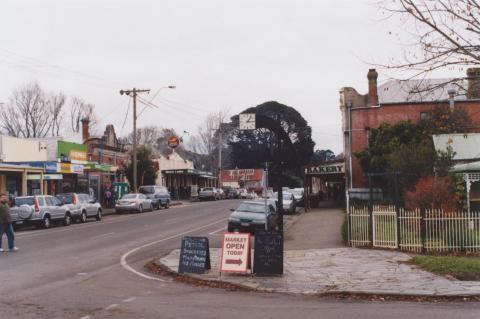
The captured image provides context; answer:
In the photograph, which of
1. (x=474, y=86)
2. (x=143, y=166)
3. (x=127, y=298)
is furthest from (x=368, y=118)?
(x=127, y=298)

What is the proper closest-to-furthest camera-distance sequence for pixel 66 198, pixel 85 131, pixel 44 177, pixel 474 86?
pixel 474 86 → pixel 66 198 → pixel 44 177 → pixel 85 131

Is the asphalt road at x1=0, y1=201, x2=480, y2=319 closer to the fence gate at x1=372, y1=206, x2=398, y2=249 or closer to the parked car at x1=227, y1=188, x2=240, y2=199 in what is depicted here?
the fence gate at x1=372, y1=206, x2=398, y2=249

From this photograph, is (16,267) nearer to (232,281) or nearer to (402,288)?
(232,281)

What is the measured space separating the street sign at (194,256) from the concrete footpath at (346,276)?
284 millimetres

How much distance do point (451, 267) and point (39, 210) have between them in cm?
2091

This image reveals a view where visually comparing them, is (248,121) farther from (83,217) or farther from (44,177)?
(44,177)

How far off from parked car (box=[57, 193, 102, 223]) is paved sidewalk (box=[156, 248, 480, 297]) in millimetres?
17042

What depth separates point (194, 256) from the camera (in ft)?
44.9

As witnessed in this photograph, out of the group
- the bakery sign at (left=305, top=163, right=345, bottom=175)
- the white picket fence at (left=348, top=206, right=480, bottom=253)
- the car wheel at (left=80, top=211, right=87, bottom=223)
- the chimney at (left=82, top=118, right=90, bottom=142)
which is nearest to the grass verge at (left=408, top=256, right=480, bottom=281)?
the white picket fence at (left=348, top=206, right=480, bottom=253)

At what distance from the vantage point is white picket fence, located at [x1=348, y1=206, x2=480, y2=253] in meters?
17.1

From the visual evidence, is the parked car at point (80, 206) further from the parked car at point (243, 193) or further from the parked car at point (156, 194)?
the parked car at point (243, 193)

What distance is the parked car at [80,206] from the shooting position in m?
32.6

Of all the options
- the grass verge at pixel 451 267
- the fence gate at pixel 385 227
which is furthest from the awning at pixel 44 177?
the grass verge at pixel 451 267

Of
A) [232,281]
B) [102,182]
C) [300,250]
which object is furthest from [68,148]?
[232,281]
